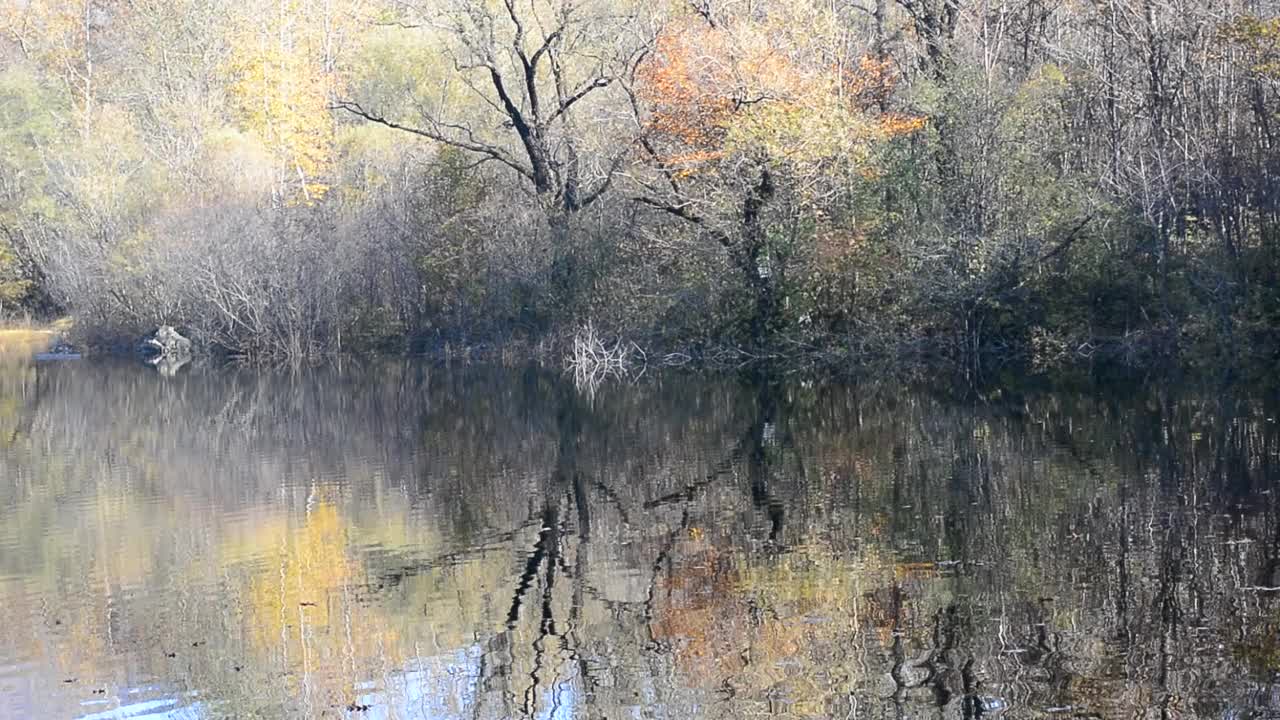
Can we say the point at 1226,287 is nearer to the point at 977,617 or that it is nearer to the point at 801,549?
the point at 801,549

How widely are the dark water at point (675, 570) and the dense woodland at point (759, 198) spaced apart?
7.51m

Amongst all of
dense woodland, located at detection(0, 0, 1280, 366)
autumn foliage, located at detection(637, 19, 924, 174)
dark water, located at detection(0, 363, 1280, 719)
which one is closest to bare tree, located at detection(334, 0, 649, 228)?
dense woodland, located at detection(0, 0, 1280, 366)

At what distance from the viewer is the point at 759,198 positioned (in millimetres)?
29062

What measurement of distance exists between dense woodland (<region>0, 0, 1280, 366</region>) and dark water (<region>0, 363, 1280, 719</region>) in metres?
7.51

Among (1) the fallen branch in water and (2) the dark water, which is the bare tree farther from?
(2) the dark water

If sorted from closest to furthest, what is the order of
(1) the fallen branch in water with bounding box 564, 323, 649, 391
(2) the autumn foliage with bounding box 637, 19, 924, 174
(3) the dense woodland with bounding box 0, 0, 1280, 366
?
(3) the dense woodland with bounding box 0, 0, 1280, 366
(2) the autumn foliage with bounding box 637, 19, 924, 174
(1) the fallen branch in water with bounding box 564, 323, 649, 391

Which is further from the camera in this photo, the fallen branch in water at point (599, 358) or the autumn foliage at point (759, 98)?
the fallen branch in water at point (599, 358)

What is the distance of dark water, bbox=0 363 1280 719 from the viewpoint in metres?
7.54

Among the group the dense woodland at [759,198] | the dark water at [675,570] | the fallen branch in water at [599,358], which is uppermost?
the dense woodland at [759,198]

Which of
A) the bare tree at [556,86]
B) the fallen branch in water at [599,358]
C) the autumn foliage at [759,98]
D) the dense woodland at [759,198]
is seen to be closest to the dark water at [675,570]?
the dense woodland at [759,198]

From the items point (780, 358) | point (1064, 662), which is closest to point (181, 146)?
point (780, 358)

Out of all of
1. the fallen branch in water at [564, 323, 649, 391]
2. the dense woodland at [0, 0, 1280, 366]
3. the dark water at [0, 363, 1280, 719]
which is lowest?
the dark water at [0, 363, 1280, 719]

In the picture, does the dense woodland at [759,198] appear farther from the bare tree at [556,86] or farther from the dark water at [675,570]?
the dark water at [675,570]

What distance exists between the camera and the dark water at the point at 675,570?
7.54m
